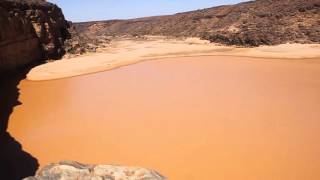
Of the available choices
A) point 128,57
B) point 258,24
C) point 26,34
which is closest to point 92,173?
point 26,34

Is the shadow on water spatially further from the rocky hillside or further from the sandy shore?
the rocky hillside

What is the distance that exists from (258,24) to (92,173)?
31.3 metres

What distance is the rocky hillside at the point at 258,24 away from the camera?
28.9 m

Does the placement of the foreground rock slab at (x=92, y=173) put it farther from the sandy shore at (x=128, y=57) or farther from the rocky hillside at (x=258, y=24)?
the rocky hillside at (x=258, y=24)

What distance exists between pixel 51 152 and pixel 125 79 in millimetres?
9076

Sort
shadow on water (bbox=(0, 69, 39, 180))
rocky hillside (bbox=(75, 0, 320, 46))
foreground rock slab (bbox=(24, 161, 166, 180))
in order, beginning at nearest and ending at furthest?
foreground rock slab (bbox=(24, 161, 166, 180)) → shadow on water (bbox=(0, 69, 39, 180)) → rocky hillside (bbox=(75, 0, 320, 46))

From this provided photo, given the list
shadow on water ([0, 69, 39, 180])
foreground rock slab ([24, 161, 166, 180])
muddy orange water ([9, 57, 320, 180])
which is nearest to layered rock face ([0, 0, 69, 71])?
muddy orange water ([9, 57, 320, 180])

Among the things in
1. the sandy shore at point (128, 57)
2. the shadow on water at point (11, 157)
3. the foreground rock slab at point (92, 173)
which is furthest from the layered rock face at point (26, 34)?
the foreground rock slab at point (92, 173)

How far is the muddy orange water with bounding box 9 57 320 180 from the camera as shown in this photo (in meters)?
7.34

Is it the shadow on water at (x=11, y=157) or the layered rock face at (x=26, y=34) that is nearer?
the shadow on water at (x=11, y=157)

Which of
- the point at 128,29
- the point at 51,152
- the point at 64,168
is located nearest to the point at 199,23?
the point at 128,29

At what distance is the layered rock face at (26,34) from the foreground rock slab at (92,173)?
1561 centimetres

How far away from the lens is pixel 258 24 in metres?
32.6

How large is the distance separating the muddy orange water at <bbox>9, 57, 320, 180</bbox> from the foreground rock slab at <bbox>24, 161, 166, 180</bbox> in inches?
120
